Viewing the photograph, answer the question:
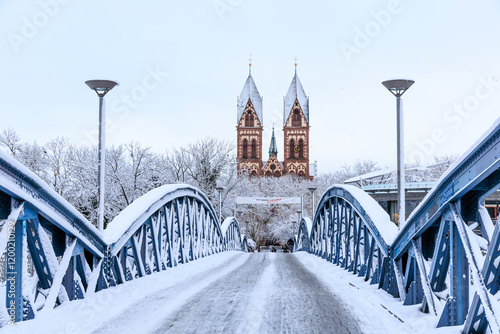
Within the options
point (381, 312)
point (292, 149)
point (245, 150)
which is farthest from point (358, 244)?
point (292, 149)

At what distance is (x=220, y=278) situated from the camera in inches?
464

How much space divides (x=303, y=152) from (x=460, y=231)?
10676cm

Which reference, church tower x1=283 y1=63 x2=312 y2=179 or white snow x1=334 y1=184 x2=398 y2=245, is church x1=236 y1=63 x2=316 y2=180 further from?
white snow x1=334 y1=184 x2=398 y2=245

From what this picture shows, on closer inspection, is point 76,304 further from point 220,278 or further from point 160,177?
point 160,177

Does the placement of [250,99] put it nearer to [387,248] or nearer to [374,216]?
[374,216]

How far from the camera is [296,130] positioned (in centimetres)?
11338

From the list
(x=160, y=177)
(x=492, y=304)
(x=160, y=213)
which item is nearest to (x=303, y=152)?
(x=160, y=177)

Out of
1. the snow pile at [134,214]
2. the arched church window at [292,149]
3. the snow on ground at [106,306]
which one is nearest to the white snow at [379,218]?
the snow on ground at [106,306]

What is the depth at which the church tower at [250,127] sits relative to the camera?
111 m

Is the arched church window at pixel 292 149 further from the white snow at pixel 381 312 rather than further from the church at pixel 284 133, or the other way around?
the white snow at pixel 381 312

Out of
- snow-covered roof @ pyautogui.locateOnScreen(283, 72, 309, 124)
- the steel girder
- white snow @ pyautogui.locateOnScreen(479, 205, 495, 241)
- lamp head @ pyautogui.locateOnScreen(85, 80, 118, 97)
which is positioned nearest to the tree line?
the steel girder

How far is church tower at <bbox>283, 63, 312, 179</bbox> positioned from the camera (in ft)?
365

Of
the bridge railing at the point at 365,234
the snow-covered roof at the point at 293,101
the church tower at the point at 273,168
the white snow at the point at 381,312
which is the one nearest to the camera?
the white snow at the point at 381,312

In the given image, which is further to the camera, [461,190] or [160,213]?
[160,213]
